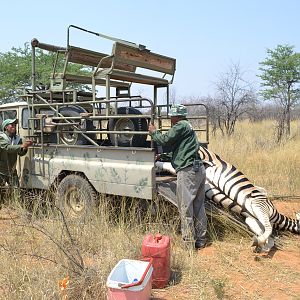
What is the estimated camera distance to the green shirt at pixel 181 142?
207 inches

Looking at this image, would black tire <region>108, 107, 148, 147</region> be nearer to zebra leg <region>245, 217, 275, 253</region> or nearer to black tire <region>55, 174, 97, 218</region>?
black tire <region>55, 174, 97, 218</region>

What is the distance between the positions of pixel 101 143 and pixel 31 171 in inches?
47.8

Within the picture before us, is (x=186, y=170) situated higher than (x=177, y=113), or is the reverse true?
(x=177, y=113)

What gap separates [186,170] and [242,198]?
1221 mm

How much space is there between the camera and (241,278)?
459 cm

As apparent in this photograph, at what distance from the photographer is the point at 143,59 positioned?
6352 mm

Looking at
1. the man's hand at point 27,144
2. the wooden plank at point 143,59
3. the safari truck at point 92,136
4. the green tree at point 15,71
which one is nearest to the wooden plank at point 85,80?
the safari truck at point 92,136

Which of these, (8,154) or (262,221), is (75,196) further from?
(262,221)

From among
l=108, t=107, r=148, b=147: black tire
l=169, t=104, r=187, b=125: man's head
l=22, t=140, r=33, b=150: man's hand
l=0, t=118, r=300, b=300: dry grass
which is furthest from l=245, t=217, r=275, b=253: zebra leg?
l=22, t=140, r=33, b=150: man's hand

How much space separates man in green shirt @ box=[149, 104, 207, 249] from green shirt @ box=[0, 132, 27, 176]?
104 inches

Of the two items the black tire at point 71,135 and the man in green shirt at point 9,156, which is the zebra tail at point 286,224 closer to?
the black tire at point 71,135

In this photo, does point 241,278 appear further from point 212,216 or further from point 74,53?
point 74,53

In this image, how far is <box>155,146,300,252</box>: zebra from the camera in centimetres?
577

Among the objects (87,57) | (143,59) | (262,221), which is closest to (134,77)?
(143,59)
